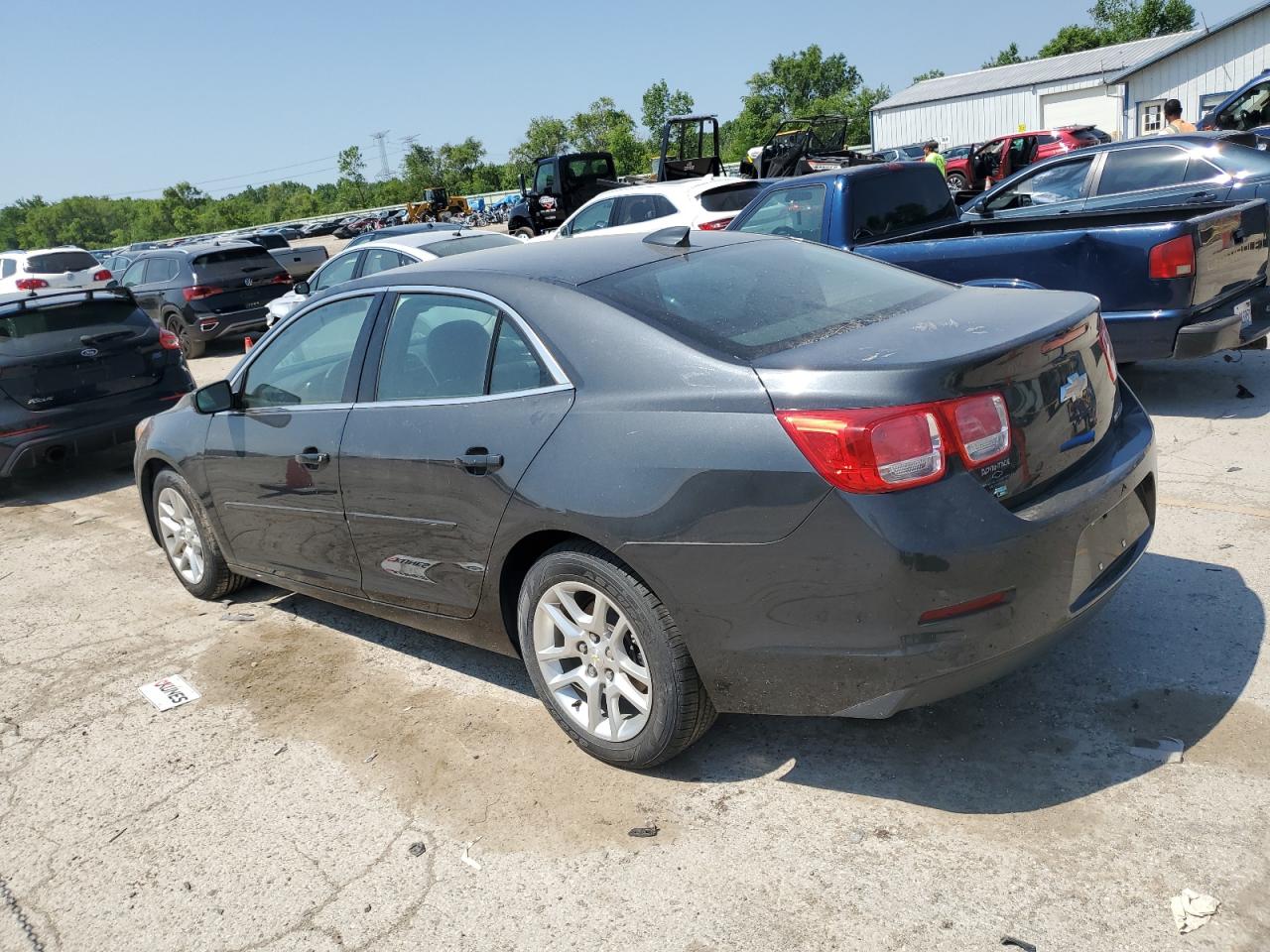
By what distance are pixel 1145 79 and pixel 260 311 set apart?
1466 inches

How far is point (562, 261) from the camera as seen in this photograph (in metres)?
3.85

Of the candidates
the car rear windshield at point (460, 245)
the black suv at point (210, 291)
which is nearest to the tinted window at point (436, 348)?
the car rear windshield at point (460, 245)

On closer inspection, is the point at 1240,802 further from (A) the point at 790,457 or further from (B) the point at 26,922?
(B) the point at 26,922

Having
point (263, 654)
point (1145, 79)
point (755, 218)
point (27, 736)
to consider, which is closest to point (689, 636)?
point (263, 654)

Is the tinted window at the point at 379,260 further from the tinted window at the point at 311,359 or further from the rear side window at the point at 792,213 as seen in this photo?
the tinted window at the point at 311,359

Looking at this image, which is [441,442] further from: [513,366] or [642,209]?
[642,209]

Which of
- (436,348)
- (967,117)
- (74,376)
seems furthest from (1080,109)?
(436,348)

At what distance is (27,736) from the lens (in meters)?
4.20

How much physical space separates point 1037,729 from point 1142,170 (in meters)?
7.15

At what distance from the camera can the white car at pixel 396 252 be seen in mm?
10945

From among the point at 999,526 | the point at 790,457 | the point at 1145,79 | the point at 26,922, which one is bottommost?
the point at 26,922

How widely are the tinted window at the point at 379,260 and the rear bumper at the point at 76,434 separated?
321 cm

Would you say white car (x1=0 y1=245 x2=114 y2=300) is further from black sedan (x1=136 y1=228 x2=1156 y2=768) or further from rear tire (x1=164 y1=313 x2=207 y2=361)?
black sedan (x1=136 y1=228 x2=1156 y2=768)

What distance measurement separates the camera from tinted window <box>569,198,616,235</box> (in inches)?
544
